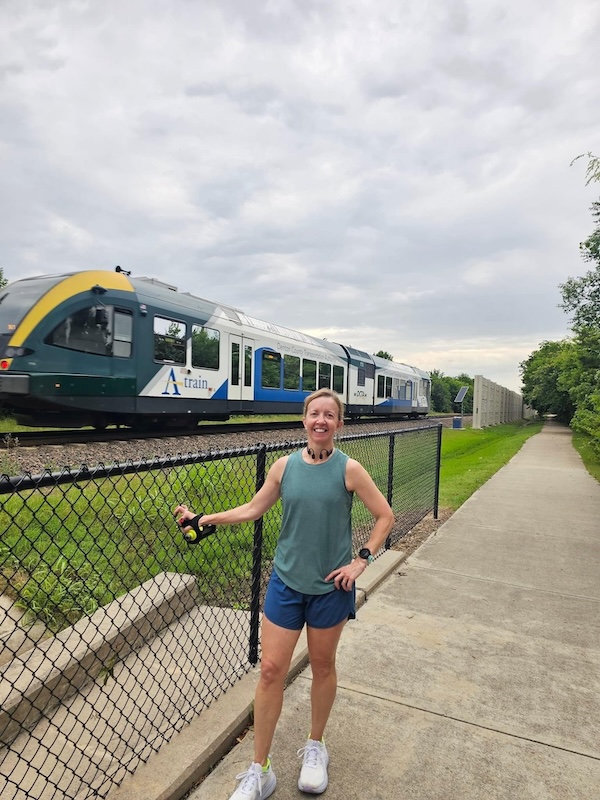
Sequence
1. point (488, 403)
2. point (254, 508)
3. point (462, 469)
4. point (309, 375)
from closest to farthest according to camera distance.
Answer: point (254, 508)
point (462, 469)
point (309, 375)
point (488, 403)

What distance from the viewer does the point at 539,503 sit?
26.5ft

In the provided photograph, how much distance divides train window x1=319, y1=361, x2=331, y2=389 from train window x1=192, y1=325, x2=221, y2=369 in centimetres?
657

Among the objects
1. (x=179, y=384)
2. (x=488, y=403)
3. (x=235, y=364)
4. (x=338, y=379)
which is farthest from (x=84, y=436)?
(x=488, y=403)

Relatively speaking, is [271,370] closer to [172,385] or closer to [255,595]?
[172,385]

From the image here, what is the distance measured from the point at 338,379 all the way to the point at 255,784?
1890 centimetres

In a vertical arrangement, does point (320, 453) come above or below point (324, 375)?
below

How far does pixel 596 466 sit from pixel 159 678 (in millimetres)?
12900

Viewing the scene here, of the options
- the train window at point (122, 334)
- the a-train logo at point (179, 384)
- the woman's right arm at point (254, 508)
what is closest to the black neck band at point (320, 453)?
the woman's right arm at point (254, 508)

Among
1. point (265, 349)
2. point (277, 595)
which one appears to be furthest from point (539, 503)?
point (265, 349)

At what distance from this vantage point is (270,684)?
6.92ft

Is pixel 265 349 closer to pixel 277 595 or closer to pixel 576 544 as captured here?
pixel 576 544

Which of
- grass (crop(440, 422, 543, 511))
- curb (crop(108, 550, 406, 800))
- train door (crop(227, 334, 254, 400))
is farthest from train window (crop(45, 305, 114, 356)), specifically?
curb (crop(108, 550, 406, 800))

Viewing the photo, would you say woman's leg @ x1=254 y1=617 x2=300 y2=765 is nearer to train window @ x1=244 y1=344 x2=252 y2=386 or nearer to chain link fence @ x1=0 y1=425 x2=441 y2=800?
chain link fence @ x1=0 y1=425 x2=441 y2=800

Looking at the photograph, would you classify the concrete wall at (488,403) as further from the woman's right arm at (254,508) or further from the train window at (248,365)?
the woman's right arm at (254,508)
